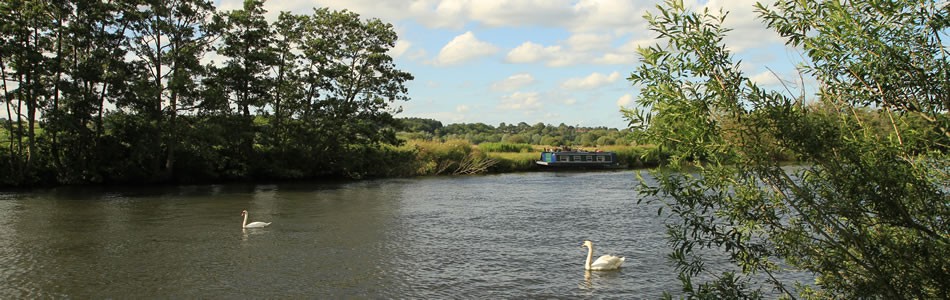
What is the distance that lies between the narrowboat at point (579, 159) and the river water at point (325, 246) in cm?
2533

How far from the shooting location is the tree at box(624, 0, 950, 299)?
493 cm

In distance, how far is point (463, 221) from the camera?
22.5 m

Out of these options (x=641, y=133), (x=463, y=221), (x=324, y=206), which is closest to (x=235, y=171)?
(x=324, y=206)

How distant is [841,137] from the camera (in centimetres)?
513

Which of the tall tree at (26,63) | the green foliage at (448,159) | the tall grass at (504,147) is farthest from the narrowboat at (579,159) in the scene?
the tall tree at (26,63)

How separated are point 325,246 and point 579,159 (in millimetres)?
42467

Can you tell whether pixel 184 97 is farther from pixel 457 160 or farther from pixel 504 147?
pixel 504 147

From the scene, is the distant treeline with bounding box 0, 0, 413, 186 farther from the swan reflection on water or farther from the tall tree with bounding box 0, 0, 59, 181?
the swan reflection on water

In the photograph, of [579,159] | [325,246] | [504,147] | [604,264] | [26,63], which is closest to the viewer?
[604,264]

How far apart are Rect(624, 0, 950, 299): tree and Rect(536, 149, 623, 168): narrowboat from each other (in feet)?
167

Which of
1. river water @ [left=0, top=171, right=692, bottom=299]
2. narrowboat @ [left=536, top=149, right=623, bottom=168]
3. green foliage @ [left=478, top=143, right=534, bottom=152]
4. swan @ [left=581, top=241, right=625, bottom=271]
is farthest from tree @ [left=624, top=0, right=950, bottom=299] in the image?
green foliage @ [left=478, top=143, right=534, bottom=152]

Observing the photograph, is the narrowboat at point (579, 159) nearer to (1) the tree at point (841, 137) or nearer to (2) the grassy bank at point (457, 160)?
(2) the grassy bank at point (457, 160)

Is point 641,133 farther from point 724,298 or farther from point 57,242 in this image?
point 57,242

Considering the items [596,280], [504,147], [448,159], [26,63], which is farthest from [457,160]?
[596,280]
